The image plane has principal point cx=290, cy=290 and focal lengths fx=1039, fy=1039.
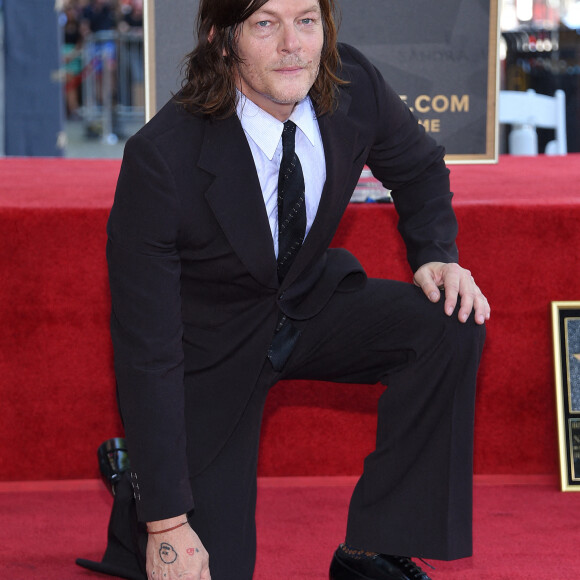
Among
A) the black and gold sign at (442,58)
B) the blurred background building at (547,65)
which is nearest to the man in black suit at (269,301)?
the black and gold sign at (442,58)

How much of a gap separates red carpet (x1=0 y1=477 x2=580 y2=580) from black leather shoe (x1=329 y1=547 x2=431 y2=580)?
0.12 meters

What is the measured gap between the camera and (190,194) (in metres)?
→ 1.56

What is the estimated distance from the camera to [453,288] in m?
1.71

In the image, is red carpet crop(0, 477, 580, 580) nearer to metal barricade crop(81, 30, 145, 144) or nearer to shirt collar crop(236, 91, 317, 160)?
shirt collar crop(236, 91, 317, 160)

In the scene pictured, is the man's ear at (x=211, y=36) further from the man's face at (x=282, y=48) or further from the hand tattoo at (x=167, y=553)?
the hand tattoo at (x=167, y=553)

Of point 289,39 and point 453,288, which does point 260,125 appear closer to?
point 289,39

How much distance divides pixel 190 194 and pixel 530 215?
975 mm

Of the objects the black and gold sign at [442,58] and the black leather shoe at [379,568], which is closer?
the black leather shoe at [379,568]

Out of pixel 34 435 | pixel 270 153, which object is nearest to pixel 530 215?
pixel 270 153

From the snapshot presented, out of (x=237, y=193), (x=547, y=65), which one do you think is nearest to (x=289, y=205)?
(x=237, y=193)

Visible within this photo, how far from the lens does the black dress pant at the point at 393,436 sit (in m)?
1.68

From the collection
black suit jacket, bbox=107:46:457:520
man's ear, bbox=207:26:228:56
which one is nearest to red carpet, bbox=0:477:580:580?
black suit jacket, bbox=107:46:457:520

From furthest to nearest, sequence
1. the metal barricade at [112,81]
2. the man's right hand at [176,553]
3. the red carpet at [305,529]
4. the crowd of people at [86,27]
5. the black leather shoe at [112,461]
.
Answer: the crowd of people at [86,27]
the metal barricade at [112,81]
the black leather shoe at [112,461]
the red carpet at [305,529]
the man's right hand at [176,553]

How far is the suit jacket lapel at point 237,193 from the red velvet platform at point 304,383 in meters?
0.68
